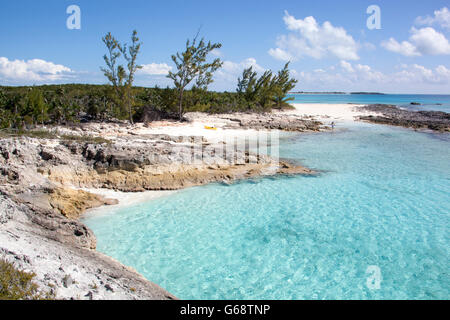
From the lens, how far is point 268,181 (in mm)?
11102

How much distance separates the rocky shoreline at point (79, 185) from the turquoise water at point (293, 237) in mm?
786

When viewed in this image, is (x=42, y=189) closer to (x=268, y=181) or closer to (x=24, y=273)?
(x=24, y=273)

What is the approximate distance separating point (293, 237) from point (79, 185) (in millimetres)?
6539

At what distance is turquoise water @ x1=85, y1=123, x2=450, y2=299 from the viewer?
5.39m

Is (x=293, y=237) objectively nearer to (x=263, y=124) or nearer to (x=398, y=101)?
(x=263, y=124)

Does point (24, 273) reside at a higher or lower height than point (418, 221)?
higher

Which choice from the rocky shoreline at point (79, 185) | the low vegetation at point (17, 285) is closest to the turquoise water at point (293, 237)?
the rocky shoreline at point (79, 185)

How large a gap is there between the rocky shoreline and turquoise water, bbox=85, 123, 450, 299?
0.79 meters

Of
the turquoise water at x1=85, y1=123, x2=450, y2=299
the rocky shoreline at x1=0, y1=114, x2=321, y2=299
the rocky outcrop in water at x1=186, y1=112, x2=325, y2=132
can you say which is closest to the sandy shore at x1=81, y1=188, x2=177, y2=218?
the rocky shoreline at x1=0, y1=114, x2=321, y2=299

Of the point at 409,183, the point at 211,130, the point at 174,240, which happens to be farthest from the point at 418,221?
the point at 211,130

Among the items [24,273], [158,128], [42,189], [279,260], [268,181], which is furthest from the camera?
[158,128]

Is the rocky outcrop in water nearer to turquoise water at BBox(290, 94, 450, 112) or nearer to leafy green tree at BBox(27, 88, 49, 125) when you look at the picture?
leafy green tree at BBox(27, 88, 49, 125)

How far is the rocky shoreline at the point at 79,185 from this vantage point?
418cm

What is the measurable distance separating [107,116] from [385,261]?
18.4 metres
